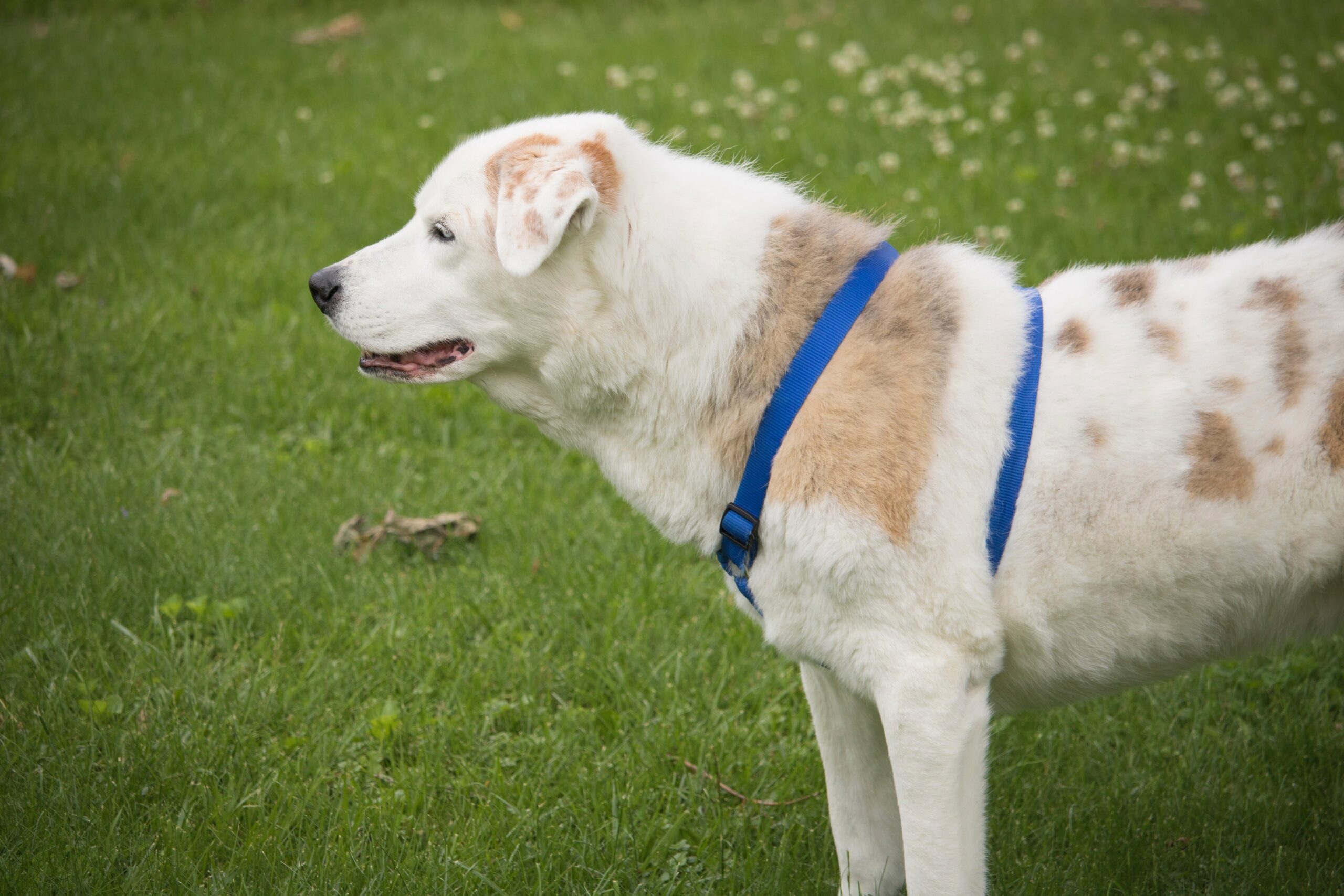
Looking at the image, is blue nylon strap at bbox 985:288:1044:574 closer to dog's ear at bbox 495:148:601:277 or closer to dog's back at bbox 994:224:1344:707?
dog's back at bbox 994:224:1344:707

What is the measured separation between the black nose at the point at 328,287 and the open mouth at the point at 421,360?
16 cm

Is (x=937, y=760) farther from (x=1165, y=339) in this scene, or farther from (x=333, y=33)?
(x=333, y=33)

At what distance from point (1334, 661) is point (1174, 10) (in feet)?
25.2

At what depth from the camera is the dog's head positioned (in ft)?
8.75

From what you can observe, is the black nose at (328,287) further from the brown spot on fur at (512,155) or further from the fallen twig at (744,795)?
the fallen twig at (744,795)

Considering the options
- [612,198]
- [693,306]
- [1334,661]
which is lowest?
[1334,661]

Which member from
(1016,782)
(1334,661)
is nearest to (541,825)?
(1016,782)

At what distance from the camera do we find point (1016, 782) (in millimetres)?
3529

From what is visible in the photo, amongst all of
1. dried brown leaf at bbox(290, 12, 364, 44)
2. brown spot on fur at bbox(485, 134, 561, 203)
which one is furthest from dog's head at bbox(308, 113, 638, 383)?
dried brown leaf at bbox(290, 12, 364, 44)

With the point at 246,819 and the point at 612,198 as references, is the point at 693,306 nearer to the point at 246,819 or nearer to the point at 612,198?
the point at 612,198

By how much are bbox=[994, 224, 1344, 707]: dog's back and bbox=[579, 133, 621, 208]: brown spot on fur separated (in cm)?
107

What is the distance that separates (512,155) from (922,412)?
1.15 meters

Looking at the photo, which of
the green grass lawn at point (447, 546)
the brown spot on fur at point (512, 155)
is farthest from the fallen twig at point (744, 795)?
the brown spot on fur at point (512, 155)

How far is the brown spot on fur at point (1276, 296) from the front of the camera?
247 centimetres
